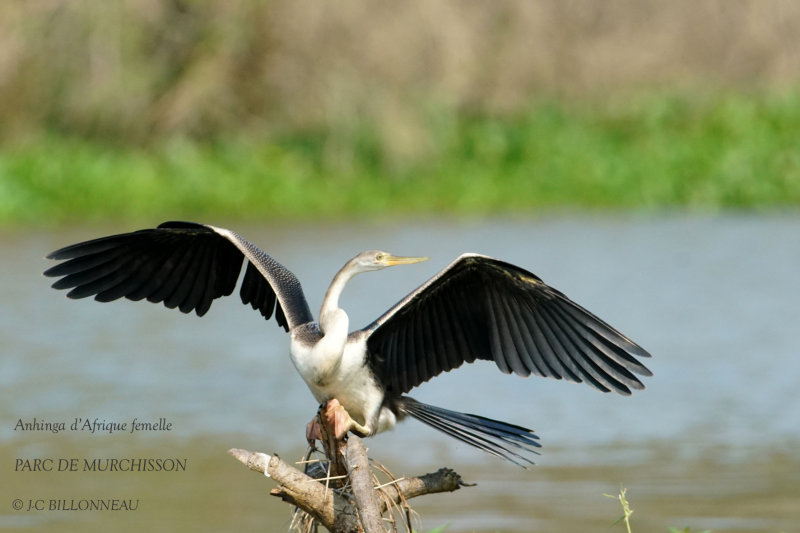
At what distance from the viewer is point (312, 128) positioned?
2017 cm

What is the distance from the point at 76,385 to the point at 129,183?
9.84 meters

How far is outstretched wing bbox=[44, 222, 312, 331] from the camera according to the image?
201 inches

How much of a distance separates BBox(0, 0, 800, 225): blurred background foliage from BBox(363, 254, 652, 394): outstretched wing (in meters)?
13.3

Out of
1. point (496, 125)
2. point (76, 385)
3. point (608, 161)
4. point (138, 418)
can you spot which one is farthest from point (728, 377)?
point (496, 125)

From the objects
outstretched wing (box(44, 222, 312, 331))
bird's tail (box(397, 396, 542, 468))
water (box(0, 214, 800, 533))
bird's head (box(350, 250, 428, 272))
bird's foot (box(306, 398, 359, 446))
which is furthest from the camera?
water (box(0, 214, 800, 533))

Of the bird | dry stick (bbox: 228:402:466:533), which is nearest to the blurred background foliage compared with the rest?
the bird

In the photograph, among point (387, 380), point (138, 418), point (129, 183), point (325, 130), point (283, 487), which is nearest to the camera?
point (283, 487)

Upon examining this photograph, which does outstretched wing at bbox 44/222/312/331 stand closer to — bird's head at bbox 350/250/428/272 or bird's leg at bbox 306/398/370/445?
bird's head at bbox 350/250/428/272

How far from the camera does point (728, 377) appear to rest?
29.3ft

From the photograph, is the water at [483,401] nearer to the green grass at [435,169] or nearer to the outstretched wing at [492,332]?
the outstretched wing at [492,332]

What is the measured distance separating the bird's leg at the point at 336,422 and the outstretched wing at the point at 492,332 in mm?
281

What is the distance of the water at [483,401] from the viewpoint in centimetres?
633

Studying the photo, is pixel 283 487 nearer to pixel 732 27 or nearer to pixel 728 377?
pixel 728 377

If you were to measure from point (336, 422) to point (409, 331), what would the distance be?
53 centimetres
